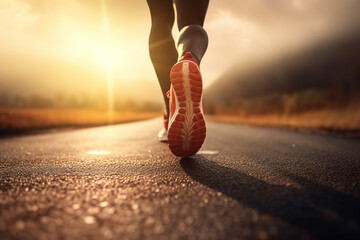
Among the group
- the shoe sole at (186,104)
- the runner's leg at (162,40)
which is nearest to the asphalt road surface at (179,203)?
the shoe sole at (186,104)

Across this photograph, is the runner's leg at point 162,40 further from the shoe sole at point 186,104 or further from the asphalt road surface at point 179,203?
the asphalt road surface at point 179,203

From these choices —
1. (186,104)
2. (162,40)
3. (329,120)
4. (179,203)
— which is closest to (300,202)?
(179,203)

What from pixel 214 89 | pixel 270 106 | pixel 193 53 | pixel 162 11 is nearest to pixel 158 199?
pixel 193 53

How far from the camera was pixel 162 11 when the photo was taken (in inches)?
79.4

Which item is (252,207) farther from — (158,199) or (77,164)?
(77,164)

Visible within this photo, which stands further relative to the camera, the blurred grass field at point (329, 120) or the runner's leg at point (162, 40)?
the blurred grass field at point (329, 120)

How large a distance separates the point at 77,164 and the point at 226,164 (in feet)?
2.93

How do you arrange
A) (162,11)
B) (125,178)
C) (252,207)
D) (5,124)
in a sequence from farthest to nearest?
1. (5,124)
2. (162,11)
3. (125,178)
4. (252,207)

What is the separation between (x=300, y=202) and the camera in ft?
2.46

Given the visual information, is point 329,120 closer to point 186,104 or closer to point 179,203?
point 186,104

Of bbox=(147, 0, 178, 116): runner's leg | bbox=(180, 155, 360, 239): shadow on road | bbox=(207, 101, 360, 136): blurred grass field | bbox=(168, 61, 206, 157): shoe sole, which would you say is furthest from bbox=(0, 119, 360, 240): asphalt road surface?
bbox=(207, 101, 360, 136): blurred grass field

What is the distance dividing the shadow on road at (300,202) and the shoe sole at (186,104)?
0.27 m

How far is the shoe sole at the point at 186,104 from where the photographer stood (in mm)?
1287

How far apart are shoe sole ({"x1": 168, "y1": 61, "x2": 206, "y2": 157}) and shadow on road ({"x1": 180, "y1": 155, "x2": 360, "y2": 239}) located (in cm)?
27
